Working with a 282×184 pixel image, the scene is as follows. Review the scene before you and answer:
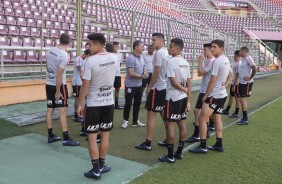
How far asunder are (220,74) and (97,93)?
2.22 metres

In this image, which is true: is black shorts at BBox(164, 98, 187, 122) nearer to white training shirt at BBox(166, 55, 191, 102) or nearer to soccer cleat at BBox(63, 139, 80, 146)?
white training shirt at BBox(166, 55, 191, 102)

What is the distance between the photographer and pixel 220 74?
544 cm

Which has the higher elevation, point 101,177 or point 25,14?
point 25,14

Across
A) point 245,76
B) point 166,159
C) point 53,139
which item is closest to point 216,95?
point 166,159

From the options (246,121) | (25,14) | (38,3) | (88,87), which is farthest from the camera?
(38,3)

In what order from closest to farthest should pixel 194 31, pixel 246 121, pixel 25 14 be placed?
1. pixel 246 121
2. pixel 25 14
3. pixel 194 31

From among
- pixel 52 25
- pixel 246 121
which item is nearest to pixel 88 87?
pixel 246 121

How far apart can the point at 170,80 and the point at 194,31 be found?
11.5m

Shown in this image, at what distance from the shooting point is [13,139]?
5672mm

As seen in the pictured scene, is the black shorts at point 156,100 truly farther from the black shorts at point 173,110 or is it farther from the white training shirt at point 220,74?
the white training shirt at point 220,74

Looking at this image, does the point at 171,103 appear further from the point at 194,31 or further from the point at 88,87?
the point at 194,31

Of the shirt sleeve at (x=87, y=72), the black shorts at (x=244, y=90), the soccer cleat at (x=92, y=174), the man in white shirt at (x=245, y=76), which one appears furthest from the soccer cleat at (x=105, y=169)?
the black shorts at (x=244, y=90)

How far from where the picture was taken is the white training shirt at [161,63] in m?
5.43

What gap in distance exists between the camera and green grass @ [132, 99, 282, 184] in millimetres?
4359
